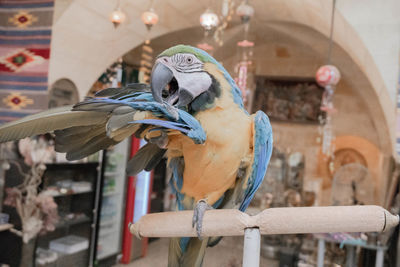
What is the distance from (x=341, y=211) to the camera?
593 mm

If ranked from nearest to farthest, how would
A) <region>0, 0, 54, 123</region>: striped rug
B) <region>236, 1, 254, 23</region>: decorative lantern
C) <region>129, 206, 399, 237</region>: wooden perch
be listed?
<region>129, 206, 399, 237</region>: wooden perch
<region>236, 1, 254, 23</region>: decorative lantern
<region>0, 0, 54, 123</region>: striped rug

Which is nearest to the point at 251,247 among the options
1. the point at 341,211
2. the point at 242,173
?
the point at 341,211

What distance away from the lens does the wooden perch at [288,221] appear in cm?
58

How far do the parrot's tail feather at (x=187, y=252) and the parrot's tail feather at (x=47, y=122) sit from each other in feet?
1.28

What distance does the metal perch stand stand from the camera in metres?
0.58

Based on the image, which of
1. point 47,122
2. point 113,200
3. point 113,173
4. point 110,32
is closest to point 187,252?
point 47,122

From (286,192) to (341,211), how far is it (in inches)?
143

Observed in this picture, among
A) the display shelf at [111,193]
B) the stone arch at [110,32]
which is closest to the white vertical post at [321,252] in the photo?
the stone arch at [110,32]

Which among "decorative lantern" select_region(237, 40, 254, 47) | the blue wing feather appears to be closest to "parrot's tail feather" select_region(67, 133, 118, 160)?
the blue wing feather

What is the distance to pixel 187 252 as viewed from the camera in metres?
0.88

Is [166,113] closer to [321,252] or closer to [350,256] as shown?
[321,252]

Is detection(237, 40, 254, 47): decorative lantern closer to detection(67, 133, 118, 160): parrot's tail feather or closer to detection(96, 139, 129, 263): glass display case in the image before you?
detection(96, 139, 129, 263): glass display case

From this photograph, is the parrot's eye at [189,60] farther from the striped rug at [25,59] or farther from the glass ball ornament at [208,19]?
the striped rug at [25,59]

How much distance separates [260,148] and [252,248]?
286 millimetres
